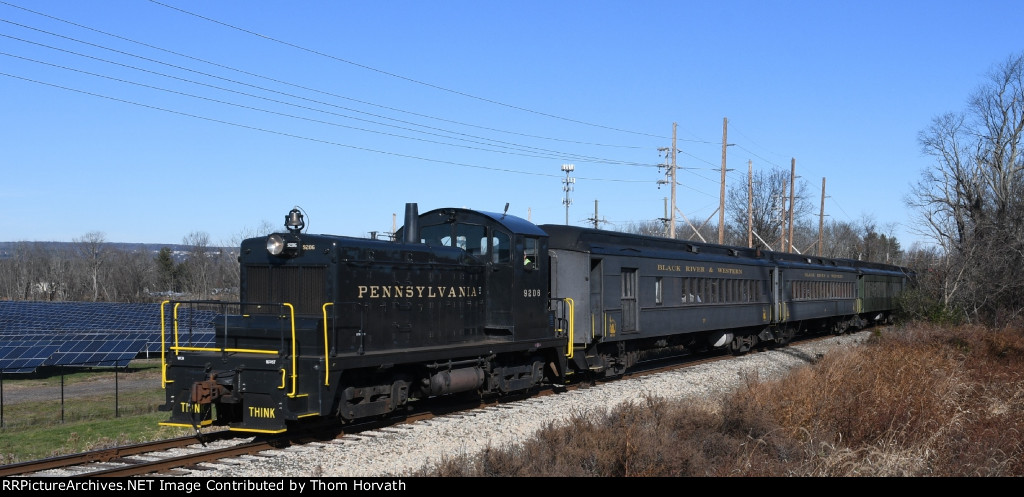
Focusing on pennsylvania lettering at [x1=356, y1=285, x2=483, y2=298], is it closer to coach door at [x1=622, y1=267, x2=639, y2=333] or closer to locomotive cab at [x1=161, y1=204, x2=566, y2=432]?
locomotive cab at [x1=161, y1=204, x2=566, y2=432]

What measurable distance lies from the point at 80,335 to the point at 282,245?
1023 inches

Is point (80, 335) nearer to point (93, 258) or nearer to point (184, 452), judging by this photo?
point (184, 452)

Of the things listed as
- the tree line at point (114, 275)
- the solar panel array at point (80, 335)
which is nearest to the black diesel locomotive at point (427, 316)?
the solar panel array at point (80, 335)

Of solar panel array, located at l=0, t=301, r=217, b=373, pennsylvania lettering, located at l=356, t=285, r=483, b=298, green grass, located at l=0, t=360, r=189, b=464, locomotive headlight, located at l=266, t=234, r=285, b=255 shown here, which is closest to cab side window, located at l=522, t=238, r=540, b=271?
pennsylvania lettering, located at l=356, t=285, r=483, b=298

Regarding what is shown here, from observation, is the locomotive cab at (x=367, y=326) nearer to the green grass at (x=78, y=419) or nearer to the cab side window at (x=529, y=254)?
the cab side window at (x=529, y=254)

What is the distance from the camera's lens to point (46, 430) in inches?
597

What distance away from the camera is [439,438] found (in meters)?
10.6

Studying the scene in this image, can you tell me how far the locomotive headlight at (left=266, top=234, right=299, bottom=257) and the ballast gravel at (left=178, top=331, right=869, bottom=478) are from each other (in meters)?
2.68

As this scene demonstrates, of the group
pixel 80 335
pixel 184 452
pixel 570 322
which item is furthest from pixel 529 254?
pixel 80 335

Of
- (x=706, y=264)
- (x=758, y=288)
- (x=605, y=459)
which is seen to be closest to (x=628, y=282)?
(x=706, y=264)

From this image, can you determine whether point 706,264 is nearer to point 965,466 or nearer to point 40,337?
point 965,466

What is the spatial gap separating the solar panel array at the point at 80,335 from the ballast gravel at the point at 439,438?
897 centimetres

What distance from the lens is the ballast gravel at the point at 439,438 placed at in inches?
344

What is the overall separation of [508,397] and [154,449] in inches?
255
